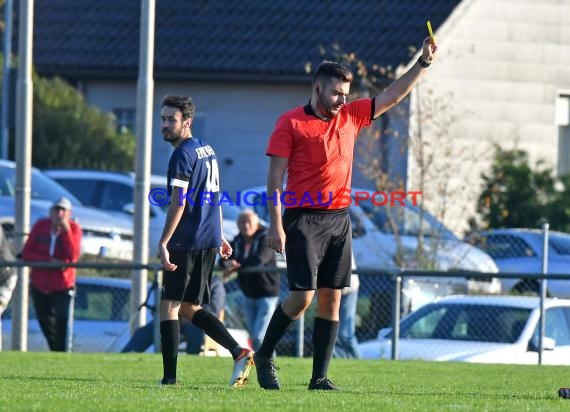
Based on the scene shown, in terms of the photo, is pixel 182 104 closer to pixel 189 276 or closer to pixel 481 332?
pixel 189 276

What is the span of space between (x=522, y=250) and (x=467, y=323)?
7001 millimetres

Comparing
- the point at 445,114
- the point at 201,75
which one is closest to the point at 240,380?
the point at 445,114

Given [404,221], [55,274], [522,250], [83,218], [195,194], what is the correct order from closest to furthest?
[195,194] < [55,274] < [404,221] < [83,218] < [522,250]

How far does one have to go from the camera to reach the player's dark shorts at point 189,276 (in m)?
10.0

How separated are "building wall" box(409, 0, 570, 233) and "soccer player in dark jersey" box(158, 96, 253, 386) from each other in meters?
20.3

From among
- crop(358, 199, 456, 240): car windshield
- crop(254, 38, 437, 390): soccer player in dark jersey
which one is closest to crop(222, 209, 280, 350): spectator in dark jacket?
crop(358, 199, 456, 240): car windshield

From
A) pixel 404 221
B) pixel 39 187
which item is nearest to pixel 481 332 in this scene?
pixel 404 221

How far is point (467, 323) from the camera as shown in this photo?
16969 millimetres

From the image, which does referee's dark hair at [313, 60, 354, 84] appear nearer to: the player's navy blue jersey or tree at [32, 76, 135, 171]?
the player's navy blue jersey

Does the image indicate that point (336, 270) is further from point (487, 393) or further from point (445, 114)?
point (445, 114)

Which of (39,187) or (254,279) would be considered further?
(39,187)

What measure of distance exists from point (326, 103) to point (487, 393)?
89.8 inches

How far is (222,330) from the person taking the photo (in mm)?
10250

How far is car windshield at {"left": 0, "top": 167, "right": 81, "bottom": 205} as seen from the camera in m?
23.0
